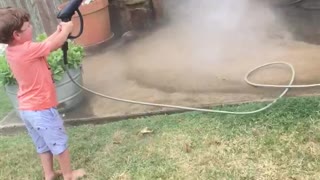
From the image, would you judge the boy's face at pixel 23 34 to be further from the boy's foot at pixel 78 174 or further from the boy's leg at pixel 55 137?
the boy's foot at pixel 78 174

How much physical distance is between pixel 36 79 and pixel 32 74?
39 mm

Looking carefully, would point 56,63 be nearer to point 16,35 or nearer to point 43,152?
point 43,152

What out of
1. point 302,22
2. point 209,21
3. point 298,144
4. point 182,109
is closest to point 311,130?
point 298,144

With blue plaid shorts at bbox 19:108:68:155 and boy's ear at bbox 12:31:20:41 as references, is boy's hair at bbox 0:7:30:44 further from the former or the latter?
blue plaid shorts at bbox 19:108:68:155

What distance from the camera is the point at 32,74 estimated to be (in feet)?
8.85

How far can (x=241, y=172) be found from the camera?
271 cm

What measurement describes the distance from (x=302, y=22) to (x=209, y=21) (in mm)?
1090

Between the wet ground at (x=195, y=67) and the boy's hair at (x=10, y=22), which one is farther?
the wet ground at (x=195, y=67)

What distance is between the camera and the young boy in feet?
8.53

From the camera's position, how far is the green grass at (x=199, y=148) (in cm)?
275

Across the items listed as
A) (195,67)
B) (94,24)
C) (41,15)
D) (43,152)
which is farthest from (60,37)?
(94,24)

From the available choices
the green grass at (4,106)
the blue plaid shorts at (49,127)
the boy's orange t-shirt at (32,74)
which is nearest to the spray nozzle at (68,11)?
the boy's orange t-shirt at (32,74)

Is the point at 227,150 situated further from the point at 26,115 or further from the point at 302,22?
the point at 302,22

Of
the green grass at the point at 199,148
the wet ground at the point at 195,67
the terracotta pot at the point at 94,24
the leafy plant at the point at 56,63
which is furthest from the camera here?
the terracotta pot at the point at 94,24
